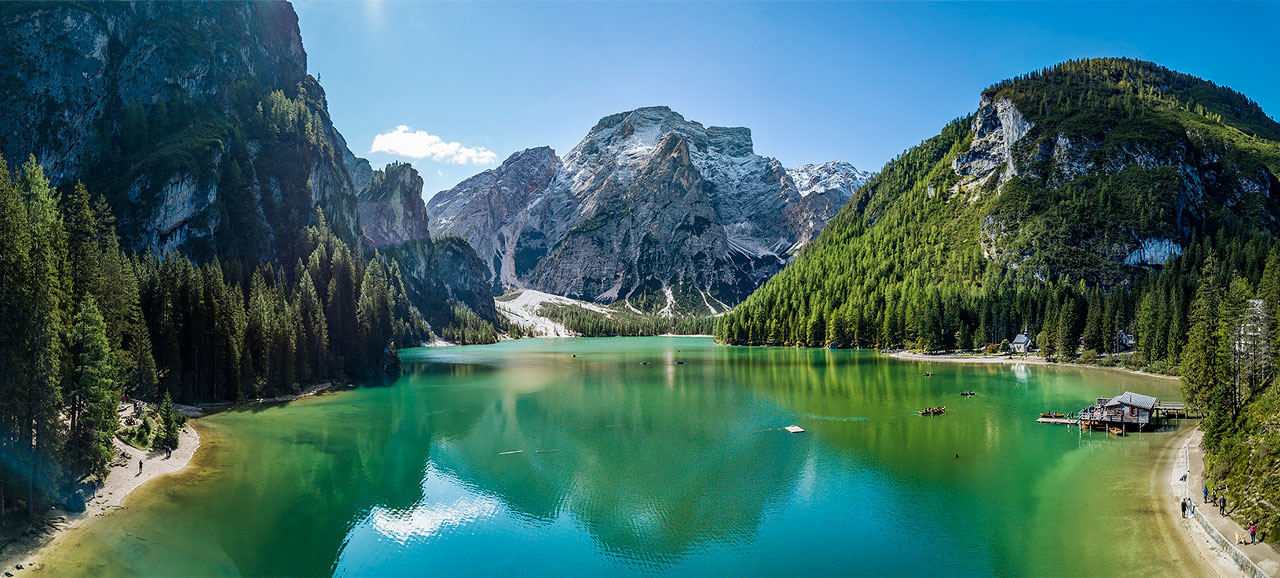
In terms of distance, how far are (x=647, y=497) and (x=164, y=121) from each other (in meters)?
175

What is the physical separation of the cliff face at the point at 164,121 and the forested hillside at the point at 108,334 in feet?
185

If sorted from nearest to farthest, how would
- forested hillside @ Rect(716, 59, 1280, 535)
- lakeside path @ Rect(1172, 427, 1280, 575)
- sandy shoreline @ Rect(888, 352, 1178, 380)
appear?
lakeside path @ Rect(1172, 427, 1280, 575) → sandy shoreline @ Rect(888, 352, 1178, 380) → forested hillside @ Rect(716, 59, 1280, 535)

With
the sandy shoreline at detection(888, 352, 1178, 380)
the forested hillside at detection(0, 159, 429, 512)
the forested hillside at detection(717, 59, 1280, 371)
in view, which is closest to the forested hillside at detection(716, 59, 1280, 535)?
the forested hillside at detection(717, 59, 1280, 371)

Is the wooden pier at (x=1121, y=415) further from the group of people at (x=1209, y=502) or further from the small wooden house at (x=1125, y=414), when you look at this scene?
the group of people at (x=1209, y=502)

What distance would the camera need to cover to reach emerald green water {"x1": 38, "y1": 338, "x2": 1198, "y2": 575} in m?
23.8

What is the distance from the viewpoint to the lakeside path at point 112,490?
22797mm

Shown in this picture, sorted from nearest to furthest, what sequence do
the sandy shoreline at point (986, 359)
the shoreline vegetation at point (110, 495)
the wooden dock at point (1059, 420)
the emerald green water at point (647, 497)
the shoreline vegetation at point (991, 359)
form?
the shoreline vegetation at point (110, 495) → the emerald green water at point (647, 497) → the wooden dock at point (1059, 420) → the shoreline vegetation at point (991, 359) → the sandy shoreline at point (986, 359)

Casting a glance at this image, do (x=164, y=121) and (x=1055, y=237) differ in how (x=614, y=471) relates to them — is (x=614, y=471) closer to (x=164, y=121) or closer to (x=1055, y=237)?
(x=1055, y=237)

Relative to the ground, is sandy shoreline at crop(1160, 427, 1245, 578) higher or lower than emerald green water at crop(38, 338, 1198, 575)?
higher

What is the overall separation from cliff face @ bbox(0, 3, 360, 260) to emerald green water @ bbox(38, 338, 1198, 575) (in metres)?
102

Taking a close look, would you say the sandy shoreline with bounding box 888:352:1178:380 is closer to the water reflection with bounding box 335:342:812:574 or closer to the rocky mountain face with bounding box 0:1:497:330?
the water reflection with bounding box 335:342:812:574

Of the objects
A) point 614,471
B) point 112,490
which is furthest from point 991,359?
point 112,490

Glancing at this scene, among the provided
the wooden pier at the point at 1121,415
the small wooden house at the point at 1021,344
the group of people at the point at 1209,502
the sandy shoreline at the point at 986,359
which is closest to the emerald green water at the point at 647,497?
the group of people at the point at 1209,502

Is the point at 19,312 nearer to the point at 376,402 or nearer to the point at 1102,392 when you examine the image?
the point at 376,402
